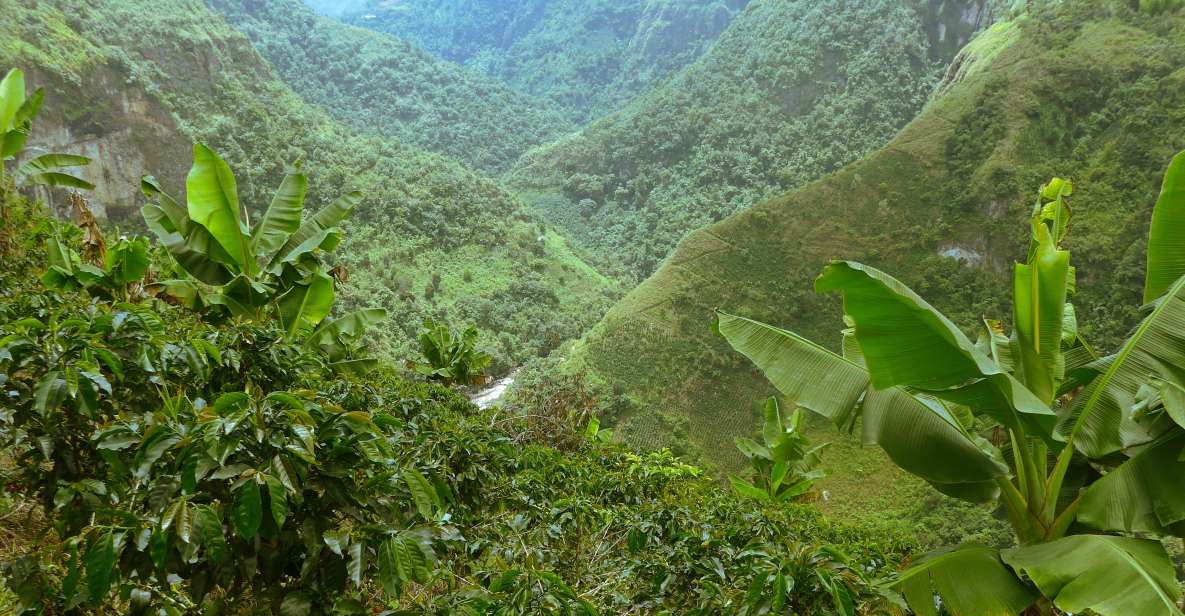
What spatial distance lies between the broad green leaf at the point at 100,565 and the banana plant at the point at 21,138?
6.25 m

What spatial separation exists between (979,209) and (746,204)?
27109 millimetres

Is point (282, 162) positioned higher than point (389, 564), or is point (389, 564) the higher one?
point (389, 564)

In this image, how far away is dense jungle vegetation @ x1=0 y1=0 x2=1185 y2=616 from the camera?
190 cm

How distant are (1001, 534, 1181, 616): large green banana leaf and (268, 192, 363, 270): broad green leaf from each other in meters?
5.36

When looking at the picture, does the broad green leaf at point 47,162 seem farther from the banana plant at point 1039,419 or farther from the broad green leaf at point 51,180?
the banana plant at point 1039,419

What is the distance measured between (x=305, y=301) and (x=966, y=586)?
5400 mm

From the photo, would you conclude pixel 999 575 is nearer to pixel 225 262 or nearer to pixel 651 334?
pixel 225 262

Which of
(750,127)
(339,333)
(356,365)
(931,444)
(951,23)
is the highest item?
(931,444)

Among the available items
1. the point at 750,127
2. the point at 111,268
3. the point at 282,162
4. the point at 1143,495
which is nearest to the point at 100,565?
the point at 1143,495

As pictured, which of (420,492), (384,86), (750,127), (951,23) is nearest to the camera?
(420,492)

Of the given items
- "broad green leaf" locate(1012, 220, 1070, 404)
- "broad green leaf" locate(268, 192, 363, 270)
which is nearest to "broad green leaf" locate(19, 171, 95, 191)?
"broad green leaf" locate(268, 192, 363, 270)

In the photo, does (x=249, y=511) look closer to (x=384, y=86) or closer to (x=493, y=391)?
(x=493, y=391)

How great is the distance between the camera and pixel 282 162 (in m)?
37.3

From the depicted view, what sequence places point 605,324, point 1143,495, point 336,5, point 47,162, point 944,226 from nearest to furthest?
1. point 1143,495
2. point 47,162
3. point 605,324
4. point 944,226
5. point 336,5
